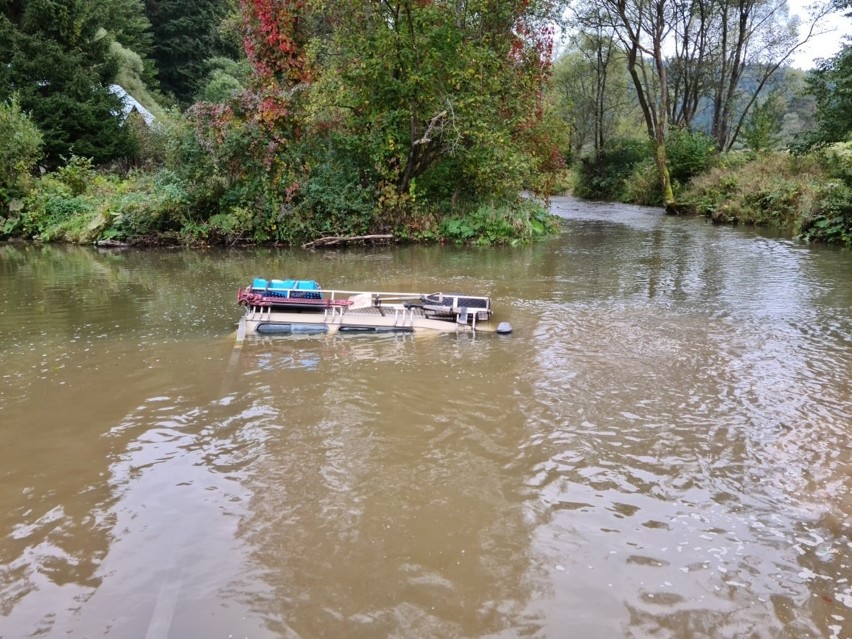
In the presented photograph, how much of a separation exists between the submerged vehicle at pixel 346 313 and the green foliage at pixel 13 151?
54.9ft

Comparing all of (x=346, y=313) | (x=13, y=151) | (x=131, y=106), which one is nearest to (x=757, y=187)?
(x=346, y=313)

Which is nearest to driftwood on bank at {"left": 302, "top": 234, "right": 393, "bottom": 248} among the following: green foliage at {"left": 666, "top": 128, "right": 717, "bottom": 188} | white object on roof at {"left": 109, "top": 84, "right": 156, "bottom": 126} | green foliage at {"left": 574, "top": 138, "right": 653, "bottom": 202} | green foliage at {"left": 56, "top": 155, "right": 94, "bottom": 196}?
green foliage at {"left": 56, "top": 155, "right": 94, "bottom": 196}

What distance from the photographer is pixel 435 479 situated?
14.6ft

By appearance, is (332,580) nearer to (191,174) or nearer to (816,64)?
(191,174)

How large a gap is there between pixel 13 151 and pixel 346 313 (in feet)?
59.4

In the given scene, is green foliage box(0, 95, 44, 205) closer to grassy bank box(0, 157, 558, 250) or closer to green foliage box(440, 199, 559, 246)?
grassy bank box(0, 157, 558, 250)

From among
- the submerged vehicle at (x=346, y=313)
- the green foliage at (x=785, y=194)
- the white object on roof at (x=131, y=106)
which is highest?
the white object on roof at (x=131, y=106)

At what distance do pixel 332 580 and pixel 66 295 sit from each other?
9969 mm

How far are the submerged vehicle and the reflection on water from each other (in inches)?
13.9

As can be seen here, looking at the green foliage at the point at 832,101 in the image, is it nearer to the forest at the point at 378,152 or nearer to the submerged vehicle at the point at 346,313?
the forest at the point at 378,152

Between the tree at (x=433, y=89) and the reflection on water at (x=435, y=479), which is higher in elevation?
the tree at (x=433, y=89)

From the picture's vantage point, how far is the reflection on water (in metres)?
3.23

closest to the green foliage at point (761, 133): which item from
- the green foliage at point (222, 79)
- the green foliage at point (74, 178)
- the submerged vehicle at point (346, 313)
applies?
the green foliage at point (222, 79)

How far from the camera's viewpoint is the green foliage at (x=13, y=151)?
20516 millimetres
